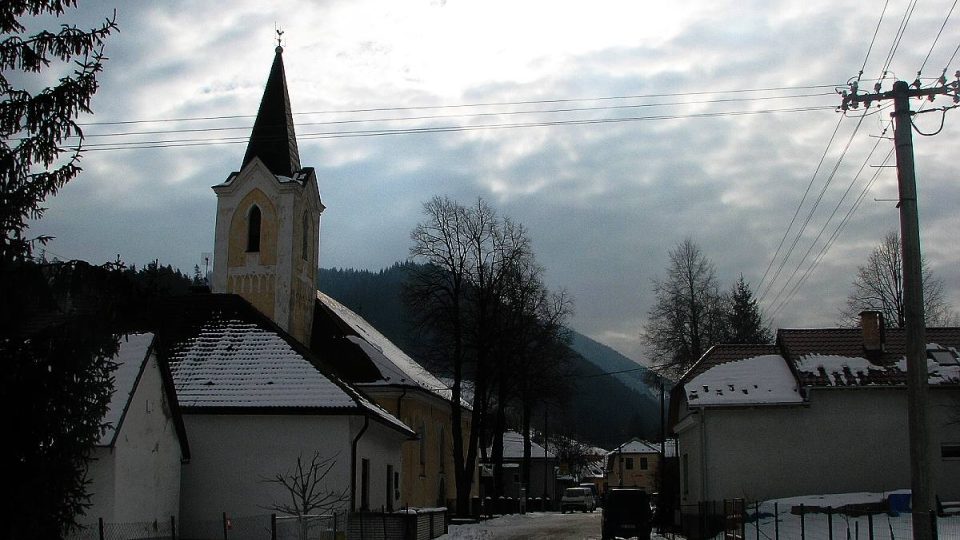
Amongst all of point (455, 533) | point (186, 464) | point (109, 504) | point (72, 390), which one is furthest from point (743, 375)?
point (72, 390)

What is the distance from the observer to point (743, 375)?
1131 inches

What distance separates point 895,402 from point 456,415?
1993 centimetres

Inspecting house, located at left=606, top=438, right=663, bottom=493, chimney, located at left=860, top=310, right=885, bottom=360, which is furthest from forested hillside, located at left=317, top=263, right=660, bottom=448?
chimney, located at left=860, top=310, right=885, bottom=360

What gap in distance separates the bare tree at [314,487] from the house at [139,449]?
99.0 inches

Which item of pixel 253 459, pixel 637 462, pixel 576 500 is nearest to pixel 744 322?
pixel 576 500

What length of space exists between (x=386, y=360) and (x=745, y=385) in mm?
16360

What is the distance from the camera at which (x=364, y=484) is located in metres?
26.1

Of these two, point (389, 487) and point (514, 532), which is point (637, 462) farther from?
point (389, 487)

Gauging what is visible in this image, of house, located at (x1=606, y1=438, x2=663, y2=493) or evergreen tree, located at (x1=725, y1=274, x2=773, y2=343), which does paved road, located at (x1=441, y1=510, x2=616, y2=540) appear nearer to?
evergreen tree, located at (x1=725, y1=274, x2=773, y2=343)

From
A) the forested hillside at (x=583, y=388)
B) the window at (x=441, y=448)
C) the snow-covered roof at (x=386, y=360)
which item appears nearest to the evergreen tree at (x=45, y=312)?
the snow-covered roof at (x=386, y=360)

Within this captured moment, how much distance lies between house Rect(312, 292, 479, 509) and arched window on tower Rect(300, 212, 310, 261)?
2.40 metres

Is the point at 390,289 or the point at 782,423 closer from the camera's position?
the point at 782,423

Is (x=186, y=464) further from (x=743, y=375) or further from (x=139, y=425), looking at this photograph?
(x=743, y=375)

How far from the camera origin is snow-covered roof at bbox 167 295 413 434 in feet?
80.4
